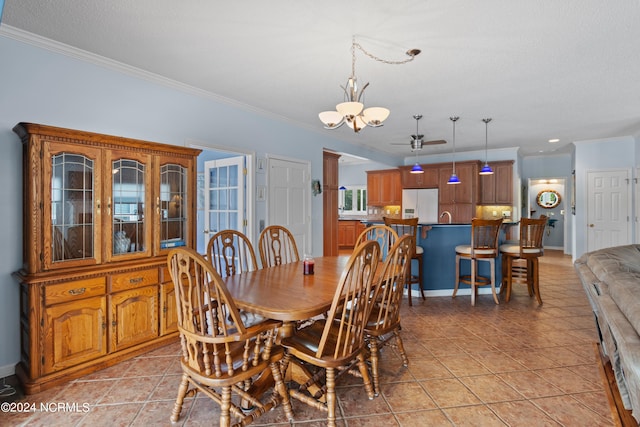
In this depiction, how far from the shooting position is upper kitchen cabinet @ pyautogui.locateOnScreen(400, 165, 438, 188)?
767 cm

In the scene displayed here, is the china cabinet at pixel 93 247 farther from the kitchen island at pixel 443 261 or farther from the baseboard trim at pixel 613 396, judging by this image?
the kitchen island at pixel 443 261

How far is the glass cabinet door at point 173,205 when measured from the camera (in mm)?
2977

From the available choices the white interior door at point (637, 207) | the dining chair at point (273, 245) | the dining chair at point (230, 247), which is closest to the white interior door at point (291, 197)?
the dining chair at point (273, 245)

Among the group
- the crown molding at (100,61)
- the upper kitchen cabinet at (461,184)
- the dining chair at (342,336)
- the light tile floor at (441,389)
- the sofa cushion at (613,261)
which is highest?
the crown molding at (100,61)

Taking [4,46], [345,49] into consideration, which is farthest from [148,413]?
[345,49]

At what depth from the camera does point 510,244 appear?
4.71m

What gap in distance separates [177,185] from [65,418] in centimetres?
188

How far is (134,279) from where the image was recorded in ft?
8.84

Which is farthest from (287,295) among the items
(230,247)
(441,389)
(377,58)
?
(377,58)

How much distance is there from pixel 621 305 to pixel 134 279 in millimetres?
3109

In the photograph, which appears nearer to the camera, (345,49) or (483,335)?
(345,49)

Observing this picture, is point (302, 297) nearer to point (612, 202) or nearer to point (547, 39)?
point (547, 39)

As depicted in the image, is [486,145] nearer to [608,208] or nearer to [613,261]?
[608,208]

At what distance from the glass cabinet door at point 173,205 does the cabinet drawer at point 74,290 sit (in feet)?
1.92
